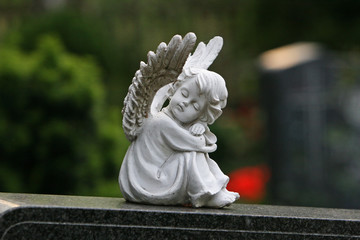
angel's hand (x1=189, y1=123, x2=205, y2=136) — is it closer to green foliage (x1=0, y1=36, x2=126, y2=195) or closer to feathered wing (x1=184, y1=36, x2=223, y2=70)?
feathered wing (x1=184, y1=36, x2=223, y2=70)

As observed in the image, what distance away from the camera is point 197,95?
5480mm

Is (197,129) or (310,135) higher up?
(197,129)

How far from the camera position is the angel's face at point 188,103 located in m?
5.48

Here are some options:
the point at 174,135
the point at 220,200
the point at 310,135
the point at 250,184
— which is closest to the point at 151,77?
the point at 174,135

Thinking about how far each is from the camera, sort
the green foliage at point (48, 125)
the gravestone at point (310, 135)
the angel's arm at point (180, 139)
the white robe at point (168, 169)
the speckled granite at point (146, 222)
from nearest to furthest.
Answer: the speckled granite at point (146, 222)
the white robe at point (168, 169)
the angel's arm at point (180, 139)
the green foliage at point (48, 125)
the gravestone at point (310, 135)

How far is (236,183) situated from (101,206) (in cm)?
896

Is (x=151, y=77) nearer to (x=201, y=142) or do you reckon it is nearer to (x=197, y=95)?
(x=197, y=95)

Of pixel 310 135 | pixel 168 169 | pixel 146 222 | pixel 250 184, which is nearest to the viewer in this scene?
pixel 146 222

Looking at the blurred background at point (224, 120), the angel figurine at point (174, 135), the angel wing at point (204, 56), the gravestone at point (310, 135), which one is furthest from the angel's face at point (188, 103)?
the gravestone at point (310, 135)

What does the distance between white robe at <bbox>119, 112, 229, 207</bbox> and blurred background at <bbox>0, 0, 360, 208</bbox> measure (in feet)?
12.8

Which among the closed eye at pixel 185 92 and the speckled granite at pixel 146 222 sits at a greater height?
the closed eye at pixel 185 92

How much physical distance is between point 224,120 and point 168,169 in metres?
10.6

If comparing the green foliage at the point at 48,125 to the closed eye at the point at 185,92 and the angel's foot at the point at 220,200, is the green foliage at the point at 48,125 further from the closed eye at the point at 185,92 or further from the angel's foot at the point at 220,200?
the angel's foot at the point at 220,200

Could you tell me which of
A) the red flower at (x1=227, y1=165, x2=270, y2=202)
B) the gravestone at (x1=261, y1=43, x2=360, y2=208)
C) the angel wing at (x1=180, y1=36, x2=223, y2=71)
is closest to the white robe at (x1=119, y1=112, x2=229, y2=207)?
the angel wing at (x1=180, y1=36, x2=223, y2=71)
